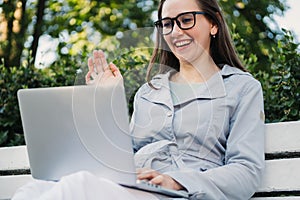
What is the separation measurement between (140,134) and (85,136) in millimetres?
574

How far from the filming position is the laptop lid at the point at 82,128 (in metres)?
1.75

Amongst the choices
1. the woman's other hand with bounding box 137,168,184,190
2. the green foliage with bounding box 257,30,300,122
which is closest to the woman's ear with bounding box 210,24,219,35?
the green foliage with bounding box 257,30,300,122

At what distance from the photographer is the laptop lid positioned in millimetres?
1752

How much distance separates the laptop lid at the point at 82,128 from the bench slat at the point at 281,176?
25.5 inches

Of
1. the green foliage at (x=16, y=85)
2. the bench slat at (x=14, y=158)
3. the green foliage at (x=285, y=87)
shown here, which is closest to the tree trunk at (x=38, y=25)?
the green foliage at (x=16, y=85)

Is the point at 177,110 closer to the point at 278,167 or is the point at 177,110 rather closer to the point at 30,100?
the point at 278,167

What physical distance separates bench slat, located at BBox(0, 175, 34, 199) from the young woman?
0.61 m

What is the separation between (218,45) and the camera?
7.92ft

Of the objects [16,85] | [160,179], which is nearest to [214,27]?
[160,179]

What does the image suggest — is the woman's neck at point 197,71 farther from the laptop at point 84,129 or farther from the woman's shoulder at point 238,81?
the laptop at point 84,129

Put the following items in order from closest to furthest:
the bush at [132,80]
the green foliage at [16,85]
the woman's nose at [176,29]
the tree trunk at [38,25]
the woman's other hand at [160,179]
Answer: the woman's other hand at [160,179] < the woman's nose at [176,29] < the bush at [132,80] < the green foliage at [16,85] < the tree trunk at [38,25]

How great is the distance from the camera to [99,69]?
217cm

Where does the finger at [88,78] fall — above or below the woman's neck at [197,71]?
above

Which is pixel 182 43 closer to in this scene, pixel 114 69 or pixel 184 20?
pixel 184 20
